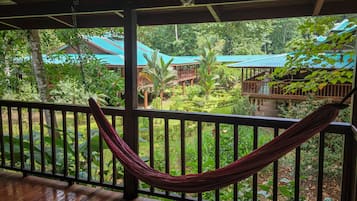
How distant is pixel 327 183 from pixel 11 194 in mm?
4587

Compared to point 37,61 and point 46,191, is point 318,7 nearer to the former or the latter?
point 46,191

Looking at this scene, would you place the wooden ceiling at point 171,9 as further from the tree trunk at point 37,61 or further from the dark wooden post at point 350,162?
the tree trunk at point 37,61

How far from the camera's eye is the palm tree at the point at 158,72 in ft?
32.1

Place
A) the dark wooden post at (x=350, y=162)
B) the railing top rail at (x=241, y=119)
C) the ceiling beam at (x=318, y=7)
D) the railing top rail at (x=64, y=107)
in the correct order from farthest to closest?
the railing top rail at (x=64, y=107)
the ceiling beam at (x=318, y=7)
the railing top rail at (x=241, y=119)
the dark wooden post at (x=350, y=162)

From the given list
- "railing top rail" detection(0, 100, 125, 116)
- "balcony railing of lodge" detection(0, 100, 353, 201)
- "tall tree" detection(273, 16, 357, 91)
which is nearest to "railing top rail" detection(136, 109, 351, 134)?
"balcony railing of lodge" detection(0, 100, 353, 201)

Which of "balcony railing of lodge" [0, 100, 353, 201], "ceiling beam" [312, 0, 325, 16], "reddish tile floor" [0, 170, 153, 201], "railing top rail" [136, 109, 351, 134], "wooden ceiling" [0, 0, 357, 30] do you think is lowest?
"reddish tile floor" [0, 170, 153, 201]

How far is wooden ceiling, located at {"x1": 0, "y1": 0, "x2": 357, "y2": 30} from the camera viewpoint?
2158mm

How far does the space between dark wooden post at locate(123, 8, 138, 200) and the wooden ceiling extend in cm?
14

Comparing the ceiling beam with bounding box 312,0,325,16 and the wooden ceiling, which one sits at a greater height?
the wooden ceiling

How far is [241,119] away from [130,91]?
911 mm

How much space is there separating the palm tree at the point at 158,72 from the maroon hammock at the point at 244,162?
26.3ft

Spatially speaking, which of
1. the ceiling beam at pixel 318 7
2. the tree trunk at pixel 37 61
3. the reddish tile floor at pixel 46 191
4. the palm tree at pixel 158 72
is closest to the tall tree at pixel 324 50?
the ceiling beam at pixel 318 7

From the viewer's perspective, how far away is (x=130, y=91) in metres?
2.32

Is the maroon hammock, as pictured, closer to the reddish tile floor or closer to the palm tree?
the reddish tile floor
